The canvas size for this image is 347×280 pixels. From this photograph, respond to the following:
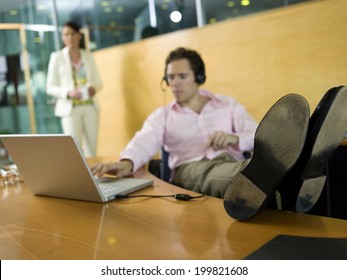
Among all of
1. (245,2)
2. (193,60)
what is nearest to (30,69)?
(245,2)

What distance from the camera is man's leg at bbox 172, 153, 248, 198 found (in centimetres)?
129

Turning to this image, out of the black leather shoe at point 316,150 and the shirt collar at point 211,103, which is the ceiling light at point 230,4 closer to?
the shirt collar at point 211,103

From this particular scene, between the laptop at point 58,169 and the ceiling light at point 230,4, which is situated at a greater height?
the ceiling light at point 230,4

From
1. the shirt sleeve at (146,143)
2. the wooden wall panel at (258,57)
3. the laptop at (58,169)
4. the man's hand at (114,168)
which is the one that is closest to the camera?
the laptop at (58,169)

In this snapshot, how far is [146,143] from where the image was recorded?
1708 millimetres

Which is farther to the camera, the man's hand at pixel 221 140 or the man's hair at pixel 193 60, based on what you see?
the man's hair at pixel 193 60

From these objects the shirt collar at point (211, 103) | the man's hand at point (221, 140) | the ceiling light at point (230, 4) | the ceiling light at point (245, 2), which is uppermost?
the ceiling light at point (230, 4)

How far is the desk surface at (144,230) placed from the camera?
74 cm

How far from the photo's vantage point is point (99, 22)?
14.8ft

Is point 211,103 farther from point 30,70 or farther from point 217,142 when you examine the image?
point 30,70

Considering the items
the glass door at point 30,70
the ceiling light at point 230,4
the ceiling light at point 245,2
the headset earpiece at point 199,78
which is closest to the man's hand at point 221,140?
the headset earpiece at point 199,78

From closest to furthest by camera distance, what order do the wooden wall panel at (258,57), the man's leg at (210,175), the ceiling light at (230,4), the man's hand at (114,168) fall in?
the man's leg at (210,175) < the man's hand at (114,168) < the wooden wall panel at (258,57) < the ceiling light at (230,4)

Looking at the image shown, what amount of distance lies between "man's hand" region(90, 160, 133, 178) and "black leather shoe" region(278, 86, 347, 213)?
26.4 inches

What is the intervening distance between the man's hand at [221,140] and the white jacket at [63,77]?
7.30ft
